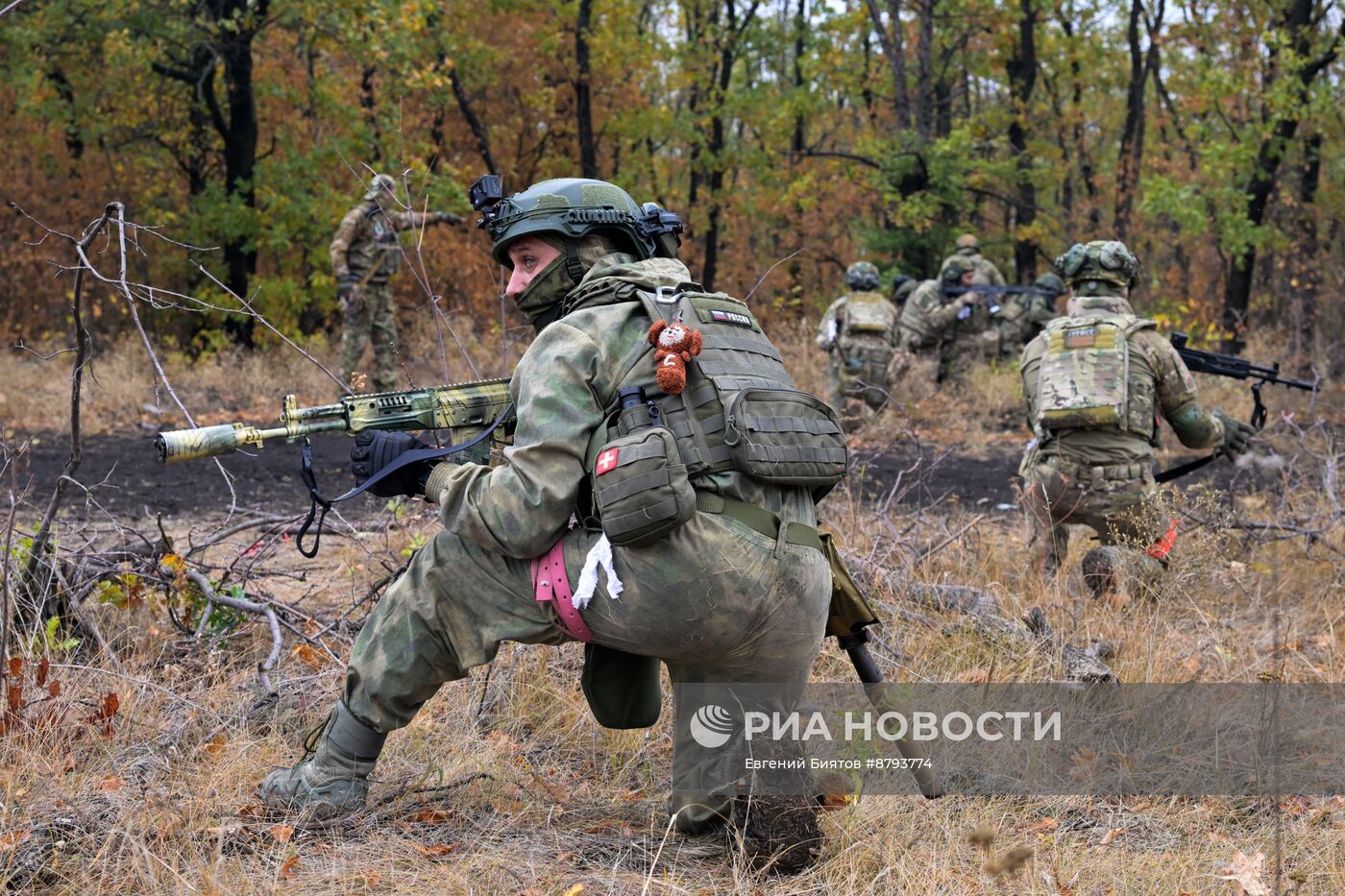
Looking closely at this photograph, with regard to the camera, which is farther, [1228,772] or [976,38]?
[976,38]

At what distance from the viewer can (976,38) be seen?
2214 centimetres

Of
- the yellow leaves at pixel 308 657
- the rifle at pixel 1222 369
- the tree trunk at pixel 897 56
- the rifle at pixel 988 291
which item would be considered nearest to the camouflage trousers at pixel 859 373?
the rifle at pixel 988 291

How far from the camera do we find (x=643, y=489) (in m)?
2.90

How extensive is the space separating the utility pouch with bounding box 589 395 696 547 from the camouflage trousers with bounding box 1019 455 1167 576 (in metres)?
3.33

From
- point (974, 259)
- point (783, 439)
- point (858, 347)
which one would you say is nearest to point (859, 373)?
point (858, 347)

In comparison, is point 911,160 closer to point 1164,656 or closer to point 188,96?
point 188,96

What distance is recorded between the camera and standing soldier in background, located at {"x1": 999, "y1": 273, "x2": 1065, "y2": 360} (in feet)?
48.1

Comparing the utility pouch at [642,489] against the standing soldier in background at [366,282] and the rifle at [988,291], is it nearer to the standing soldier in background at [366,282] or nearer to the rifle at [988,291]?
the standing soldier in background at [366,282]

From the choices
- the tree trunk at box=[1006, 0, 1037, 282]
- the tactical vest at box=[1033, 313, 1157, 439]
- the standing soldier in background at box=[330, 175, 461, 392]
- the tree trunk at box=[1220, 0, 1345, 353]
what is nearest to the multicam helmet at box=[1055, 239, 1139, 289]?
the tactical vest at box=[1033, 313, 1157, 439]

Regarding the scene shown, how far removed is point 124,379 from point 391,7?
5.05 meters

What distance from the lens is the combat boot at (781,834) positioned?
3371 millimetres

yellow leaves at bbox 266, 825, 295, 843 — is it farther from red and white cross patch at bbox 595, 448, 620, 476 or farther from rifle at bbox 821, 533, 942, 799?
rifle at bbox 821, 533, 942, 799

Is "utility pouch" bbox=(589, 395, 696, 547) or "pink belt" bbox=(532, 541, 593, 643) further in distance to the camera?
"pink belt" bbox=(532, 541, 593, 643)

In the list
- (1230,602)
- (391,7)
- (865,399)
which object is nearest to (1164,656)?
(1230,602)
